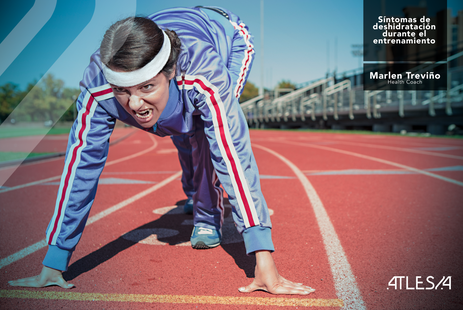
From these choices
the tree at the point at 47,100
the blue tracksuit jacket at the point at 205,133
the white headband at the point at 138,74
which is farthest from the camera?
the blue tracksuit jacket at the point at 205,133

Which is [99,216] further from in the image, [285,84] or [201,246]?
[285,84]

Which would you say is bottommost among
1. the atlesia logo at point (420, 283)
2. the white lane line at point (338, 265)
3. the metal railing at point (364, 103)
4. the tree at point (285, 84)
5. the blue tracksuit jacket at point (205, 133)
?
the atlesia logo at point (420, 283)

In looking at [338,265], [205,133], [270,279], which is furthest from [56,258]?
[338,265]

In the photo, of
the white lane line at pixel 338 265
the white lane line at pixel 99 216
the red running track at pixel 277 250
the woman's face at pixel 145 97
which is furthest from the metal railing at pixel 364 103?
the woman's face at pixel 145 97

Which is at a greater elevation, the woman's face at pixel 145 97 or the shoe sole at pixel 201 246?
the woman's face at pixel 145 97

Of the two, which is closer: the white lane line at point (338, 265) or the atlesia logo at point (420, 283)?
the white lane line at point (338, 265)

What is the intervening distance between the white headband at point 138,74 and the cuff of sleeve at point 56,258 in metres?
1.11

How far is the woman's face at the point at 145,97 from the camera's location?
7.10 feet

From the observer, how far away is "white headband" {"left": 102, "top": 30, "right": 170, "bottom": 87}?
6.81 feet

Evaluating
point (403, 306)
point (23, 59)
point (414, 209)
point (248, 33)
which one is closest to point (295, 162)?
point (414, 209)

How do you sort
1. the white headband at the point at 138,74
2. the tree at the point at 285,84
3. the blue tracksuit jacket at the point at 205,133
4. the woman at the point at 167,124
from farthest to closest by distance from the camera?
1. the tree at the point at 285,84
2. the blue tracksuit jacket at the point at 205,133
3. the woman at the point at 167,124
4. the white headband at the point at 138,74

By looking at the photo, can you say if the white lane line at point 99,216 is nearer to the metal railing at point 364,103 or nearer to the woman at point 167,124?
the woman at point 167,124

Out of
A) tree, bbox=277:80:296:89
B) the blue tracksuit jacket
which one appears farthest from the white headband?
tree, bbox=277:80:296:89

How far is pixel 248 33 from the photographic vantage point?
386cm
